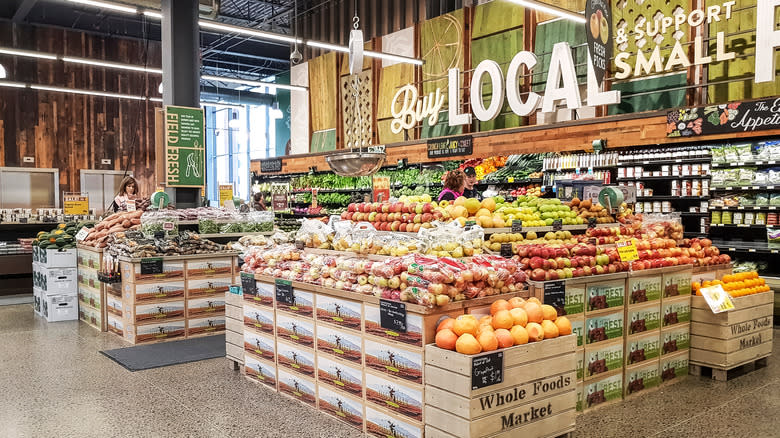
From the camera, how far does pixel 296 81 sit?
53.9ft

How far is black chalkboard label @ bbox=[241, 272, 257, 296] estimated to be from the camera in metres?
4.62

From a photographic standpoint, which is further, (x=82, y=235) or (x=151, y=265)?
(x=82, y=235)

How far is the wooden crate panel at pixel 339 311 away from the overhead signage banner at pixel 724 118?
19.0 feet

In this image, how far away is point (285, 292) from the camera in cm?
425

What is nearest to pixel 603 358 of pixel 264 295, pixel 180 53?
pixel 264 295

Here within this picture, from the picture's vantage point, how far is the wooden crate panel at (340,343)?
3.63 m

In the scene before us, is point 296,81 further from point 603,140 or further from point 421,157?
point 603,140

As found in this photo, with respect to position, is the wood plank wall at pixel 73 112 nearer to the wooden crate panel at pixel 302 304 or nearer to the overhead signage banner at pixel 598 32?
the overhead signage banner at pixel 598 32

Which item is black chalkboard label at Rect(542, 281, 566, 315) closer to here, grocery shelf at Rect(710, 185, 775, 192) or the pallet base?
the pallet base

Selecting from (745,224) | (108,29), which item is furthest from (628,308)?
(108,29)

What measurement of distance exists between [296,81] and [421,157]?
253 inches

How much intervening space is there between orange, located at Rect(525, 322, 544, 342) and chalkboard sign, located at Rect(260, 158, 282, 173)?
13.7 meters

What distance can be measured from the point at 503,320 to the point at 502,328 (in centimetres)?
4

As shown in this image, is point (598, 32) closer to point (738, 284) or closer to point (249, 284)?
point (738, 284)
